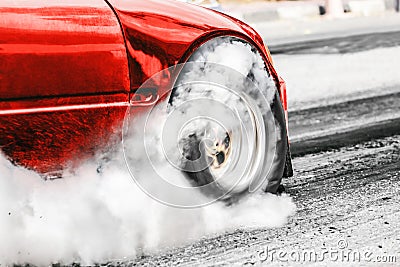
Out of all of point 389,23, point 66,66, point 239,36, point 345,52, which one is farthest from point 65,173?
point 389,23

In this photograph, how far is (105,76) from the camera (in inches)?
132

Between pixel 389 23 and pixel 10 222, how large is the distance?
14.0 metres

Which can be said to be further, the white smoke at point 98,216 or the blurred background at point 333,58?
the blurred background at point 333,58

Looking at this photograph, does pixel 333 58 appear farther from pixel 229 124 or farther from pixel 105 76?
pixel 105 76

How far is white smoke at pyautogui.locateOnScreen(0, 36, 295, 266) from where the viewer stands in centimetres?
326

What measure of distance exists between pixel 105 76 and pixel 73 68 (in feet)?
0.50

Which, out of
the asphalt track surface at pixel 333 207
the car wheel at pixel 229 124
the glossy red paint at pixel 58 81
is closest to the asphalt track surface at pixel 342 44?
the asphalt track surface at pixel 333 207

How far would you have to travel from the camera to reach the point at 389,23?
634 inches

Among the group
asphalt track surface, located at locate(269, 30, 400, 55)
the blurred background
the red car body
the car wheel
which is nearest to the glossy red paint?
the red car body

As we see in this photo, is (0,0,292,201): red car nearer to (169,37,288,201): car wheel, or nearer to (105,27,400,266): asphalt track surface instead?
(169,37,288,201): car wheel

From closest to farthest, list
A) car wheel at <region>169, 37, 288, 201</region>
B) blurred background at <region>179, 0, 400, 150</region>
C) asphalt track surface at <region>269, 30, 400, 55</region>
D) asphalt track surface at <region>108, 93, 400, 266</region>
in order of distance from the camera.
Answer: asphalt track surface at <region>108, 93, 400, 266</region>
car wheel at <region>169, 37, 288, 201</region>
blurred background at <region>179, 0, 400, 150</region>
asphalt track surface at <region>269, 30, 400, 55</region>

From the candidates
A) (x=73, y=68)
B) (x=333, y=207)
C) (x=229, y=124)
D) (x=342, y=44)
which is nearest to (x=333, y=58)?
(x=342, y=44)

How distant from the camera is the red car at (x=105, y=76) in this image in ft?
10.5

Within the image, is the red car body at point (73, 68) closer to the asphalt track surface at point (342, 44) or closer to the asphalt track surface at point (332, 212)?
the asphalt track surface at point (332, 212)
